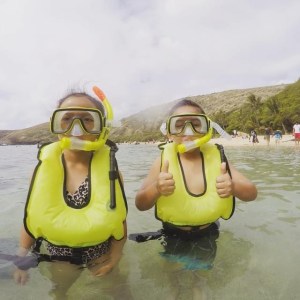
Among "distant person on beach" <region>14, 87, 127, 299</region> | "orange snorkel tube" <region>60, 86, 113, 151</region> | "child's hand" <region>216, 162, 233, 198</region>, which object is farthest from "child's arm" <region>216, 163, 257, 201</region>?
"orange snorkel tube" <region>60, 86, 113, 151</region>

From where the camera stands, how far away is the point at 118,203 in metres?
2.31

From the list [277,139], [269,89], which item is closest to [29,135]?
[269,89]

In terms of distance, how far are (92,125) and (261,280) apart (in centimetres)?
174

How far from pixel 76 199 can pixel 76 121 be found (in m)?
0.58

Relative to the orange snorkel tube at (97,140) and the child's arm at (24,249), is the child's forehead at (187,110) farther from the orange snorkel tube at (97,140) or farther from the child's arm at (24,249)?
the child's arm at (24,249)

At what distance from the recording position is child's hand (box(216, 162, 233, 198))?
2510mm

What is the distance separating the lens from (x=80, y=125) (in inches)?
91.2

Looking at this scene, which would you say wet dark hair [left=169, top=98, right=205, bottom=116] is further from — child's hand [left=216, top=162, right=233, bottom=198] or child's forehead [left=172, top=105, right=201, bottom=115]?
child's hand [left=216, top=162, right=233, bottom=198]

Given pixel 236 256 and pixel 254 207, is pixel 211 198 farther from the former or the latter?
pixel 254 207

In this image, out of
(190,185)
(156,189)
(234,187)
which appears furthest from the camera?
(190,185)

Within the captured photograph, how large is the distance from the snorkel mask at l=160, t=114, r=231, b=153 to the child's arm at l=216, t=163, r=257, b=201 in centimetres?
32

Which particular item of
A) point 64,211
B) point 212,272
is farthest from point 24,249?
point 212,272

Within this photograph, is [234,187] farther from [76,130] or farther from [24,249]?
[24,249]

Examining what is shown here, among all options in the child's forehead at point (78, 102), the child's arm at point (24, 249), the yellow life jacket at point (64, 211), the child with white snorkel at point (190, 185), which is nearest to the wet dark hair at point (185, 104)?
the child with white snorkel at point (190, 185)
